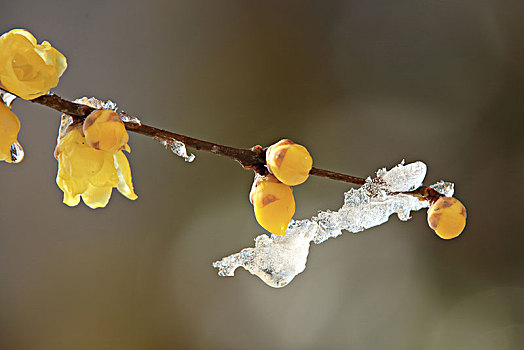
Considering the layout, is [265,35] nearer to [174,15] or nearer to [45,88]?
[174,15]

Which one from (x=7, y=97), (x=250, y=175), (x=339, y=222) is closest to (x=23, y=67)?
(x=7, y=97)

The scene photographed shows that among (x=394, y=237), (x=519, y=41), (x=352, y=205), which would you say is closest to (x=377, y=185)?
(x=352, y=205)

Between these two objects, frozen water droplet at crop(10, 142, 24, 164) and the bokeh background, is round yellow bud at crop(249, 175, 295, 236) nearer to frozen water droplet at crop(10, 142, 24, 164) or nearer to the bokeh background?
frozen water droplet at crop(10, 142, 24, 164)

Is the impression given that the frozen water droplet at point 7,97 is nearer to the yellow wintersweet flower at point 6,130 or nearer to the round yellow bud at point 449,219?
the yellow wintersweet flower at point 6,130

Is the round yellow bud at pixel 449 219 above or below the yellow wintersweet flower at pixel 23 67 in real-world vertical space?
above

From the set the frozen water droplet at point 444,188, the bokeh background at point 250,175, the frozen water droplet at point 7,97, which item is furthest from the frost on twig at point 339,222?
the bokeh background at point 250,175

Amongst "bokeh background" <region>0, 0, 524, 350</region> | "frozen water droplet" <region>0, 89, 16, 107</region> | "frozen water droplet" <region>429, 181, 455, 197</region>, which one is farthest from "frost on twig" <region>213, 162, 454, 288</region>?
"bokeh background" <region>0, 0, 524, 350</region>
